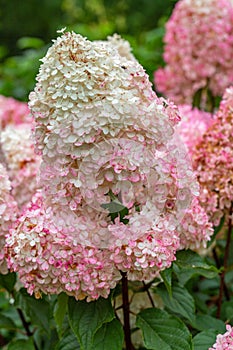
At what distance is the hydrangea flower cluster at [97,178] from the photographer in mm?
1356

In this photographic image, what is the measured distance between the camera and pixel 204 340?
1.62 meters

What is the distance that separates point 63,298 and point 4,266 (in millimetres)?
156

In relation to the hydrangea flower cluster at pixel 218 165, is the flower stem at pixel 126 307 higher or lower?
lower

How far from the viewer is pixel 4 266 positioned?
1.65 meters

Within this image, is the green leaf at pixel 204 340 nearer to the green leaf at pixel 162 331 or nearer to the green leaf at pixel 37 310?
the green leaf at pixel 162 331

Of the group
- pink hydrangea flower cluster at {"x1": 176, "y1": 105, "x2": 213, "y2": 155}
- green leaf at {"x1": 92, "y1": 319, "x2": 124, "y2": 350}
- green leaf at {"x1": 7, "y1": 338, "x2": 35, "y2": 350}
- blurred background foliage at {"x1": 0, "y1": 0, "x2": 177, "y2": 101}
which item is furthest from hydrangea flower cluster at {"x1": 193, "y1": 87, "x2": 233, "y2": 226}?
blurred background foliage at {"x1": 0, "y1": 0, "x2": 177, "y2": 101}

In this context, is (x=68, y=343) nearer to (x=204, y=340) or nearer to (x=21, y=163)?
(x=204, y=340)

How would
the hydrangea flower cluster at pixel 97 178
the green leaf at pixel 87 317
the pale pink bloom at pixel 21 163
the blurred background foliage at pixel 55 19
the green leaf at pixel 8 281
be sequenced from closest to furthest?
the hydrangea flower cluster at pixel 97 178
the green leaf at pixel 87 317
the green leaf at pixel 8 281
the pale pink bloom at pixel 21 163
the blurred background foliage at pixel 55 19

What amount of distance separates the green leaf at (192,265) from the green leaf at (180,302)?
53mm

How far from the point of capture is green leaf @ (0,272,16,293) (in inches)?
67.1

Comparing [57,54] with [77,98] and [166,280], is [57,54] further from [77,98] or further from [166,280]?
[166,280]

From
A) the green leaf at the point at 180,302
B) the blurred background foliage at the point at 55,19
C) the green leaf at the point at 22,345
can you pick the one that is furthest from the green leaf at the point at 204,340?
the blurred background foliage at the point at 55,19

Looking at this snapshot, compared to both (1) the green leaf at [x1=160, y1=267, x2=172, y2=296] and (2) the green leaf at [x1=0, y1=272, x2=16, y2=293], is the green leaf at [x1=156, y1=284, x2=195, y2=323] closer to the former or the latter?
(1) the green leaf at [x1=160, y1=267, x2=172, y2=296]

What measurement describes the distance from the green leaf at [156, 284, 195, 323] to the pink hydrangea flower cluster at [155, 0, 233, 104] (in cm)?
99
